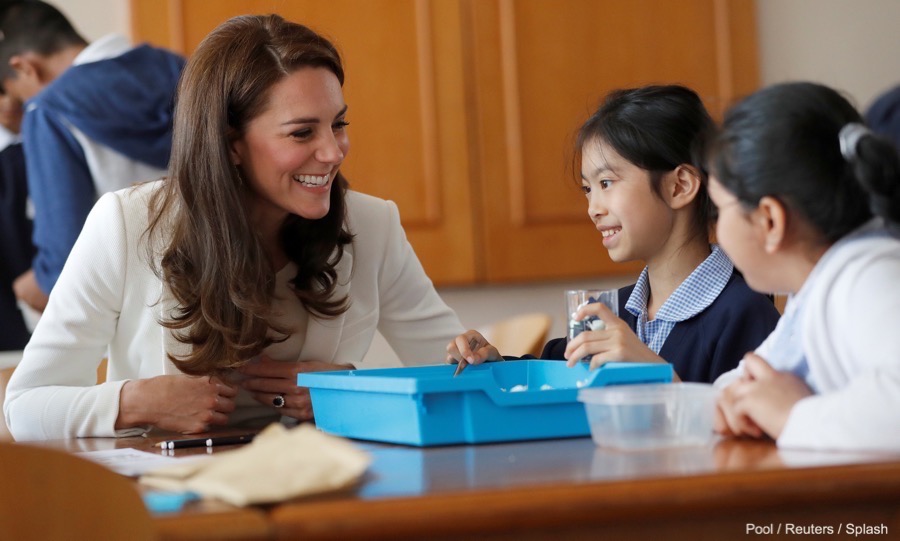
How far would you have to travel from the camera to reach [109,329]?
184cm

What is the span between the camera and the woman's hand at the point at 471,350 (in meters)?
1.57

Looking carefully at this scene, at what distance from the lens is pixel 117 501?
897mm

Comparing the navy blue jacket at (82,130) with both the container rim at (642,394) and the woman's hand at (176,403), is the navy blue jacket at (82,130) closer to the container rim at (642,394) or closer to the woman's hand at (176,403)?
the woman's hand at (176,403)

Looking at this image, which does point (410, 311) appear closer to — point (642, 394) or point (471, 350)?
point (471, 350)

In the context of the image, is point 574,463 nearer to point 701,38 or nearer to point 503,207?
point 503,207

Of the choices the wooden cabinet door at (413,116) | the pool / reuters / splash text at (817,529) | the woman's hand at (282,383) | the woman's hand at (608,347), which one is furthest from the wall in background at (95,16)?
the pool / reuters / splash text at (817,529)

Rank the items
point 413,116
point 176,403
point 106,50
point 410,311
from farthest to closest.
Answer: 1. point 413,116
2. point 106,50
3. point 410,311
4. point 176,403

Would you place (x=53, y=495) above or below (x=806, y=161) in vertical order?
below

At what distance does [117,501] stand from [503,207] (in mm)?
2879

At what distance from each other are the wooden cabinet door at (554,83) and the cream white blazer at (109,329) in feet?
5.60

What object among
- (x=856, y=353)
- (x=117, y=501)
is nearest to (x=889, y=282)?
(x=856, y=353)

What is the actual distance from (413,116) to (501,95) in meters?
0.29

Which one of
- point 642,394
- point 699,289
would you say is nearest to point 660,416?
point 642,394

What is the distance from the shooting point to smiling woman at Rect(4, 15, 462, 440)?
1745mm
